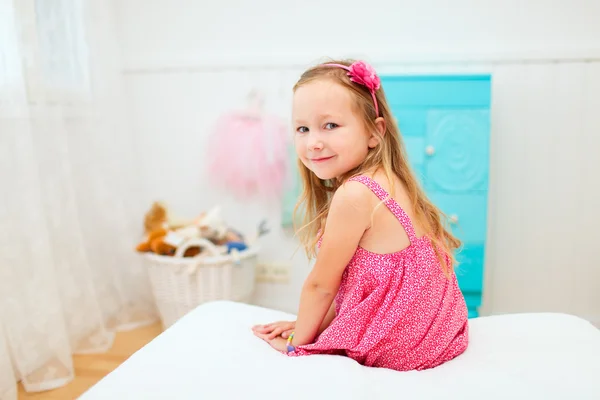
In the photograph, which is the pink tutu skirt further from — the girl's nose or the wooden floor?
the girl's nose

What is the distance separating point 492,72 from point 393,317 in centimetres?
129

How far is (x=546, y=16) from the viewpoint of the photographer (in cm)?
188

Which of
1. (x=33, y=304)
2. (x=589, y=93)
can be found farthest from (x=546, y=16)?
(x=33, y=304)

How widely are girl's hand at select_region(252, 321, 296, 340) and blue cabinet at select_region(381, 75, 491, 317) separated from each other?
893 mm

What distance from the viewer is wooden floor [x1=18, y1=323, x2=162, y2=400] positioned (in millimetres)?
1412

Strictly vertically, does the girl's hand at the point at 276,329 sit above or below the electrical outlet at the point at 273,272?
above

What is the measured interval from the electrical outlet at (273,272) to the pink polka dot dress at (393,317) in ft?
3.73

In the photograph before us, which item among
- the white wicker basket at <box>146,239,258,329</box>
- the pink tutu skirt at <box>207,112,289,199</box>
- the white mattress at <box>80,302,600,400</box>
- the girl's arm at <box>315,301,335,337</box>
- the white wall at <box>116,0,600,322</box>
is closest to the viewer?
the white mattress at <box>80,302,600,400</box>

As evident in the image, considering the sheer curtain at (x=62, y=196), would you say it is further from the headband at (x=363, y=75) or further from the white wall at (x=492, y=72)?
the headband at (x=363, y=75)

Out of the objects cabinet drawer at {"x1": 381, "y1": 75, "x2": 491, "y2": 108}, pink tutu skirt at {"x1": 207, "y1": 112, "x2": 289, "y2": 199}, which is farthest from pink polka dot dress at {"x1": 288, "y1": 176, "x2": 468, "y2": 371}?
pink tutu skirt at {"x1": 207, "y1": 112, "x2": 289, "y2": 199}

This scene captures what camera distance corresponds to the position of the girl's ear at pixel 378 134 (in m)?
1.06

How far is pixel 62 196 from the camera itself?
1.62 metres

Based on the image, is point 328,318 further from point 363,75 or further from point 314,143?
point 363,75

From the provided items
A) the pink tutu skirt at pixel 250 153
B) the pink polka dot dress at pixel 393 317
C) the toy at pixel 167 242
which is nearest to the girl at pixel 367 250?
the pink polka dot dress at pixel 393 317
